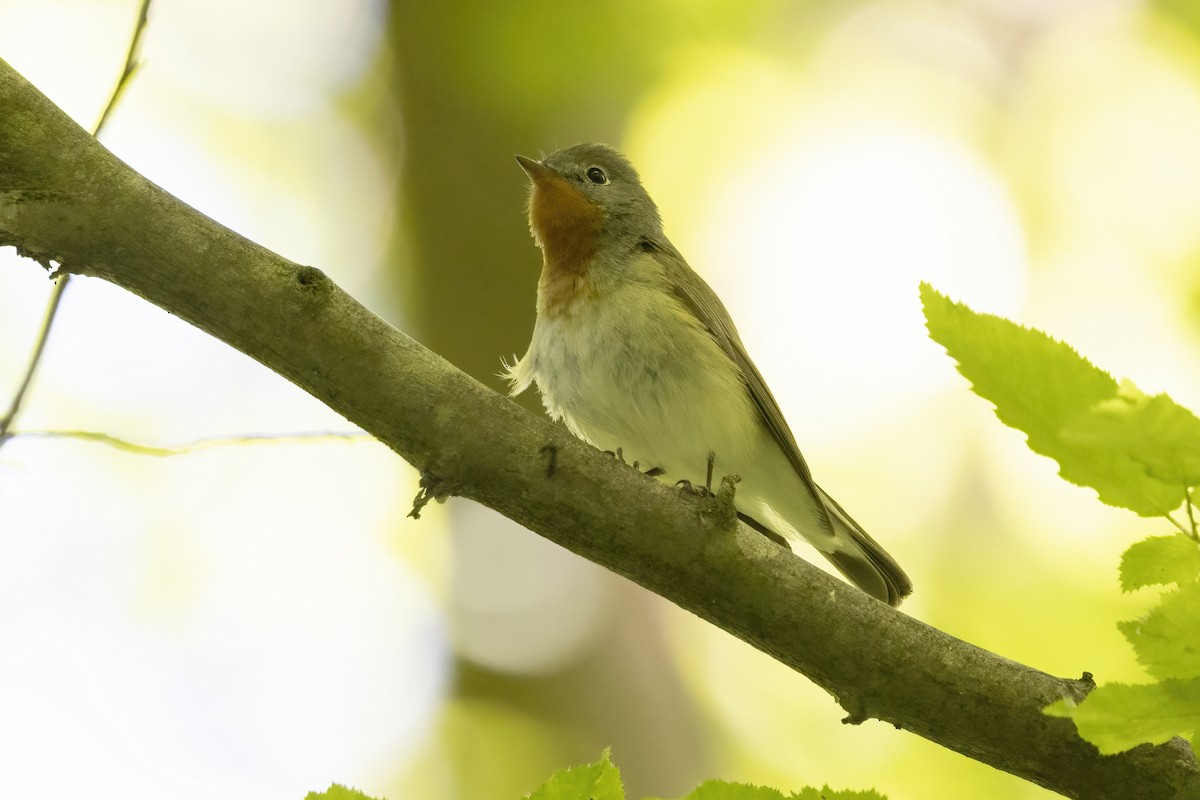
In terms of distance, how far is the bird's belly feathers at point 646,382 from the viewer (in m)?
5.27

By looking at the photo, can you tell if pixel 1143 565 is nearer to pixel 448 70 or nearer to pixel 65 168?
pixel 65 168

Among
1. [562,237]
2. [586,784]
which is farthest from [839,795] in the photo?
[562,237]

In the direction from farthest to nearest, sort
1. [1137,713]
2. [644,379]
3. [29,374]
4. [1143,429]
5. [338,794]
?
[644,379] → [29,374] → [338,794] → [1137,713] → [1143,429]

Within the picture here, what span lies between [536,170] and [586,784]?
4.52 metres

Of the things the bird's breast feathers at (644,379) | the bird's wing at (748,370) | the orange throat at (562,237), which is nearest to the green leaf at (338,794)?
the bird's breast feathers at (644,379)

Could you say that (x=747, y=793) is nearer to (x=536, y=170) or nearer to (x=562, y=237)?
(x=562, y=237)

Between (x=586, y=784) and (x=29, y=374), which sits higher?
(x=29, y=374)

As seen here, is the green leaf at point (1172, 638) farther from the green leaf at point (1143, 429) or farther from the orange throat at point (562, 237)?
the orange throat at point (562, 237)

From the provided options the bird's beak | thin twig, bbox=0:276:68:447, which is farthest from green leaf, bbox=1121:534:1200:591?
the bird's beak

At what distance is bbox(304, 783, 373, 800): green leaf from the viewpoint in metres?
1.84

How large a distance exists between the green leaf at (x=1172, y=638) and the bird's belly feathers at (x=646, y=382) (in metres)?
3.70

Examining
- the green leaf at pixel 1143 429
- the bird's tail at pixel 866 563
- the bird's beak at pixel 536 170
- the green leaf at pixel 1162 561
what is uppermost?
the bird's beak at pixel 536 170

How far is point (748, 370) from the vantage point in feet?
18.8

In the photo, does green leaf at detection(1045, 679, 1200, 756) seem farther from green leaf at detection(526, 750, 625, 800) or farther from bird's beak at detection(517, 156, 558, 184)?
bird's beak at detection(517, 156, 558, 184)
